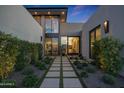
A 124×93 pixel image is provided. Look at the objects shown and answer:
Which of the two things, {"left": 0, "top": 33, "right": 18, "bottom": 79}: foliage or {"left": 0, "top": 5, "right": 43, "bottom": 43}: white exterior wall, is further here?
{"left": 0, "top": 5, "right": 43, "bottom": 43}: white exterior wall

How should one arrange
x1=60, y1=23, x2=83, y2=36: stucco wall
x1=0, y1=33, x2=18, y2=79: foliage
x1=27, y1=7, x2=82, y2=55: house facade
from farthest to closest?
x1=60, y1=23, x2=83, y2=36: stucco wall → x1=27, y1=7, x2=82, y2=55: house facade → x1=0, y1=33, x2=18, y2=79: foliage

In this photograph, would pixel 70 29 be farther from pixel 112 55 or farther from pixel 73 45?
pixel 112 55

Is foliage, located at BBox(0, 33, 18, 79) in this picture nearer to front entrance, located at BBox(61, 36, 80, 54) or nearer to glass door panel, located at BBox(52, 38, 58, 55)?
glass door panel, located at BBox(52, 38, 58, 55)

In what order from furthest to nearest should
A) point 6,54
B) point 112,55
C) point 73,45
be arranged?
1. point 73,45
2. point 112,55
3. point 6,54

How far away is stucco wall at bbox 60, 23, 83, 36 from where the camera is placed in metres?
19.6

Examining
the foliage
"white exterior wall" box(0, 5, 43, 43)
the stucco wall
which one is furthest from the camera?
the stucco wall

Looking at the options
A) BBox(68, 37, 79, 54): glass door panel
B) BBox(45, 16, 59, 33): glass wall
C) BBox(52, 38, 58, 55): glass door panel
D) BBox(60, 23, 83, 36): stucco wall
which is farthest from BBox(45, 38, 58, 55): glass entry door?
BBox(68, 37, 79, 54): glass door panel

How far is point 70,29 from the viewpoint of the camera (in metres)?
19.8

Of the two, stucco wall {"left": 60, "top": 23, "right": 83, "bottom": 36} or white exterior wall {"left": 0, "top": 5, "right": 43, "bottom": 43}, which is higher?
stucco wall {"left": 60, "top": 23, "right": 83, "bottom": 36}

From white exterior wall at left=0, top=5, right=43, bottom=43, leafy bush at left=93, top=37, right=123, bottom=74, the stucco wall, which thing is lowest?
leafy bush at left=93, top=37, right=123, bottom=74

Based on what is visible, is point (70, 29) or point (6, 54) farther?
point (70, 29)

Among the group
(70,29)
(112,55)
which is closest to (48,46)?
(70,29)
